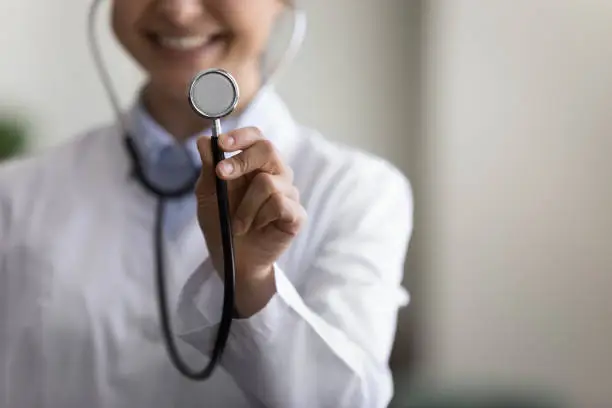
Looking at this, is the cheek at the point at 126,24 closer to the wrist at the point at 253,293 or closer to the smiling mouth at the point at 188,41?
the smiling mouth at the point at 188,41

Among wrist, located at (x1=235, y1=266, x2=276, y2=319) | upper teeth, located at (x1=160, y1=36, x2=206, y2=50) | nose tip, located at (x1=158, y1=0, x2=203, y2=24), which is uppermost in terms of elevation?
nose tip, located at (x1=158, y1=0, x2=203, y2=24)

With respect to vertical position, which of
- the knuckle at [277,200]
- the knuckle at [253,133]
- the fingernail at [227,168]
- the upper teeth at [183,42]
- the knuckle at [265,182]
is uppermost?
the upper teeth at [183,42]

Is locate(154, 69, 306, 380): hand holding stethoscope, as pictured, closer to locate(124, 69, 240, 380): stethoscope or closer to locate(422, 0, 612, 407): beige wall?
locate(124, 69, 240, 380): stethoscope

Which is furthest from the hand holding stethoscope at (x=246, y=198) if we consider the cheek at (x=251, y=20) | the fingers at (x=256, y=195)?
the cheek at (x=251, y=20)

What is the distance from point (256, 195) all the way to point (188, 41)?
142 mm

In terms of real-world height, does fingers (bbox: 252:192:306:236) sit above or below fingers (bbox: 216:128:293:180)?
below

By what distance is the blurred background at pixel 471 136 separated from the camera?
585 mm

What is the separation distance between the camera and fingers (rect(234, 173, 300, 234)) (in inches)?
18.3

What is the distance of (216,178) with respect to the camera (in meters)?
0.47

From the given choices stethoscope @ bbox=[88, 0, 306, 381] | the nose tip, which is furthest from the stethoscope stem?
the nose tip

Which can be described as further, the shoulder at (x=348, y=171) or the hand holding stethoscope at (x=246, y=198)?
the shoulder at (x=348, y=171)

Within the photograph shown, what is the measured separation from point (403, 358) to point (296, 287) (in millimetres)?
115

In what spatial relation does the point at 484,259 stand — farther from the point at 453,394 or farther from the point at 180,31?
the point at 180,31

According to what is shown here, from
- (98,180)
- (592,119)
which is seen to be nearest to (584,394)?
(592,119)
